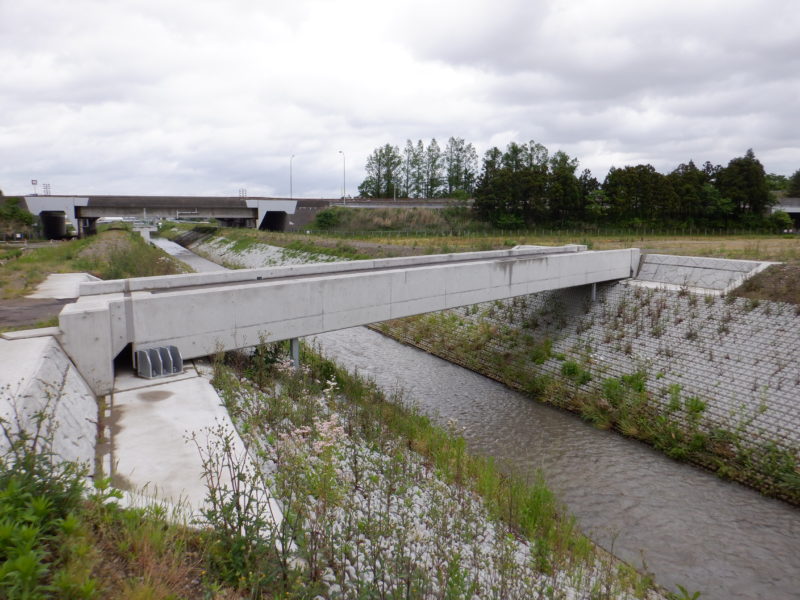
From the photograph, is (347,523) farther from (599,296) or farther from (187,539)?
(599,296)

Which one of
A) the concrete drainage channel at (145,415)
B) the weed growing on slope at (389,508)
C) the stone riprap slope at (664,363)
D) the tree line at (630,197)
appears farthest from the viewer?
the tree line at (630,197)

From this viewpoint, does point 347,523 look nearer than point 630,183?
Yes

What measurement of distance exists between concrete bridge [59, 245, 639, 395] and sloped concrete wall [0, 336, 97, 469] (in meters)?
0.58

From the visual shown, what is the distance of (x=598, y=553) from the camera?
891 centimetres

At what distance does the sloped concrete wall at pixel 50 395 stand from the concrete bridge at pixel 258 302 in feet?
1.91

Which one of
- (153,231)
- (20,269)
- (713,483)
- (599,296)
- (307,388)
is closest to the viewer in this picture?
(307,388)

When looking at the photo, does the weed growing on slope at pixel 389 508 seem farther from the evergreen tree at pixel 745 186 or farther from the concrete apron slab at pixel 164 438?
the evergreen tree at pixel 745 186

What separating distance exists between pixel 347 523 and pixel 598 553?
17.2 feet

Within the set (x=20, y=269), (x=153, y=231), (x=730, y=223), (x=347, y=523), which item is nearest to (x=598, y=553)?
(x=347, y=523)

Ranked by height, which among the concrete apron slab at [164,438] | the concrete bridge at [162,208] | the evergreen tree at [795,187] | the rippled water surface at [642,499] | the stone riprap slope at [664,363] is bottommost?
the rippled water surface at [642,499]

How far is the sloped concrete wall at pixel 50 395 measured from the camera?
19.5 ft

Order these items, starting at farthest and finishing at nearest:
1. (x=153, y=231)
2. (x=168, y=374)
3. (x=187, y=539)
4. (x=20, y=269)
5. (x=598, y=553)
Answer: (x=153, y=231), (x=20, y=269), (x=168, y=374), (x=598, y=553), (x=187, y=539)

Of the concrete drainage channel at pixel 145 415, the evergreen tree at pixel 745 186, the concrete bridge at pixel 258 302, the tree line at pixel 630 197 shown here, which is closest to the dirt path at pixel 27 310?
the concrete bridge at pixel 258 302

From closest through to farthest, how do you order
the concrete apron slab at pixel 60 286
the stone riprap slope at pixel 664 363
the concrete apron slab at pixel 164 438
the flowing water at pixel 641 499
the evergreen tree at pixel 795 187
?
the concrete apron slab at pixel 164 438
the flowing water at pixel 641 499
the stone riprap slope at pixel 664 363
the concrete apron slab at pixel 60 286
the evergreen tree at pixel 795 187
